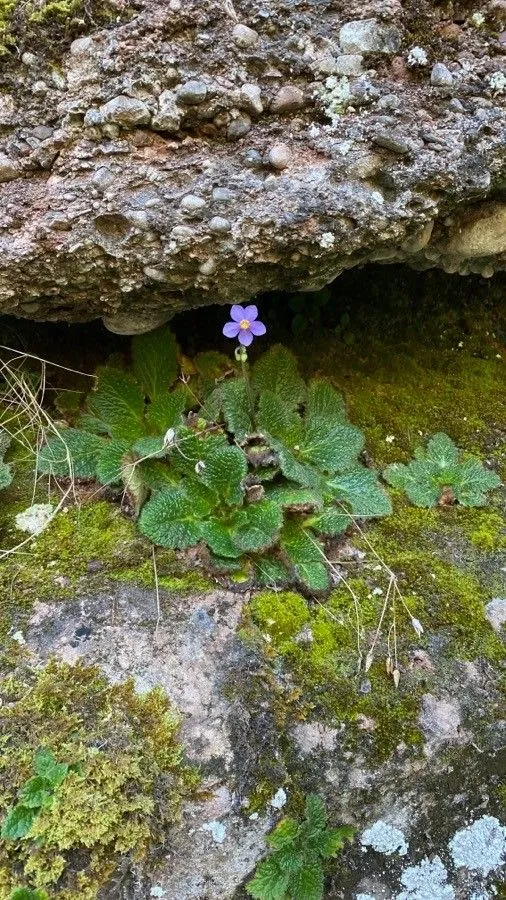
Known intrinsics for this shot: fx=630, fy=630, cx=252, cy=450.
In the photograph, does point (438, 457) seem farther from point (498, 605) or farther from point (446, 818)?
point (446, 818)

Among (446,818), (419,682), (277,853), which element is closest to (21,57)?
(419,682)

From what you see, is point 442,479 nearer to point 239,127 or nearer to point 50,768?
point 239,127

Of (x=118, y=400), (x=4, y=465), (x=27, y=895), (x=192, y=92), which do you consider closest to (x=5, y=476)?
(x=4, y=465)

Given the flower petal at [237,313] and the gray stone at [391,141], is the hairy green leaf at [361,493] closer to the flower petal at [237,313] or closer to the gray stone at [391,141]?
the flower petal at [237,313]

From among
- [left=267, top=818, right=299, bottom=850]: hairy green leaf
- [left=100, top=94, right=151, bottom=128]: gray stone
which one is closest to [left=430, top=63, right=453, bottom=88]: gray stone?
[left=100, top=94, right=151, bottom=128]: gray stone

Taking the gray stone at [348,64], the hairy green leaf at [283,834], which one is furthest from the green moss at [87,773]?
the gray stone at [348,64]

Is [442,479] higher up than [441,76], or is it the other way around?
[441,76]

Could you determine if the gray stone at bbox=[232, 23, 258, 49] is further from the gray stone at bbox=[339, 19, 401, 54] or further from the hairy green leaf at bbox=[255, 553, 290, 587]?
the hairy green leaf at bbox=[255, 553, 290, 587]
